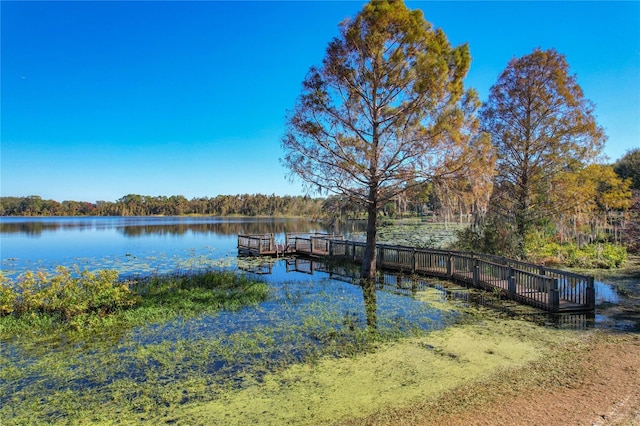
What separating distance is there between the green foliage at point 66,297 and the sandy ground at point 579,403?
7680 millimetres

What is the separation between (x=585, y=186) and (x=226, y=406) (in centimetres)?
1784

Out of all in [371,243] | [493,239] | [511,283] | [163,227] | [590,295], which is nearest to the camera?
[590,295]

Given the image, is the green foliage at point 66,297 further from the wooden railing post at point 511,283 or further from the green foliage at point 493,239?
the green foliage at point 493,239

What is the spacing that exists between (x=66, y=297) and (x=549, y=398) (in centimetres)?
939

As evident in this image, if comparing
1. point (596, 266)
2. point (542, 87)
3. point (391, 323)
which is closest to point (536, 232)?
point (596, 266)

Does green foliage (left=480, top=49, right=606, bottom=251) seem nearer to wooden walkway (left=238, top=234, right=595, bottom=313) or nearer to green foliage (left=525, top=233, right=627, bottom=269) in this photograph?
green foliage (left=525, top=233, right=627, bottom=269)

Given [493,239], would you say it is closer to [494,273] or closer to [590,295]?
[494,273]

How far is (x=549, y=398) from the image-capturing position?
14.5ft

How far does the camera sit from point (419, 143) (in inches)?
468

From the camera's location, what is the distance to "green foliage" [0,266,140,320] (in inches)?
320

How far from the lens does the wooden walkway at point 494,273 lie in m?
8.64

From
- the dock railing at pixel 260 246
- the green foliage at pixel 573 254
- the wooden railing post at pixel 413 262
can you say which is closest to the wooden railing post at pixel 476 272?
the wooden railing post at pixel 413 262

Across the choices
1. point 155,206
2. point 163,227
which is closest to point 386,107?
point 163,227

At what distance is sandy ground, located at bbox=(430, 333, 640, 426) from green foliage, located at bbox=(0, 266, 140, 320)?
25.2 feet
